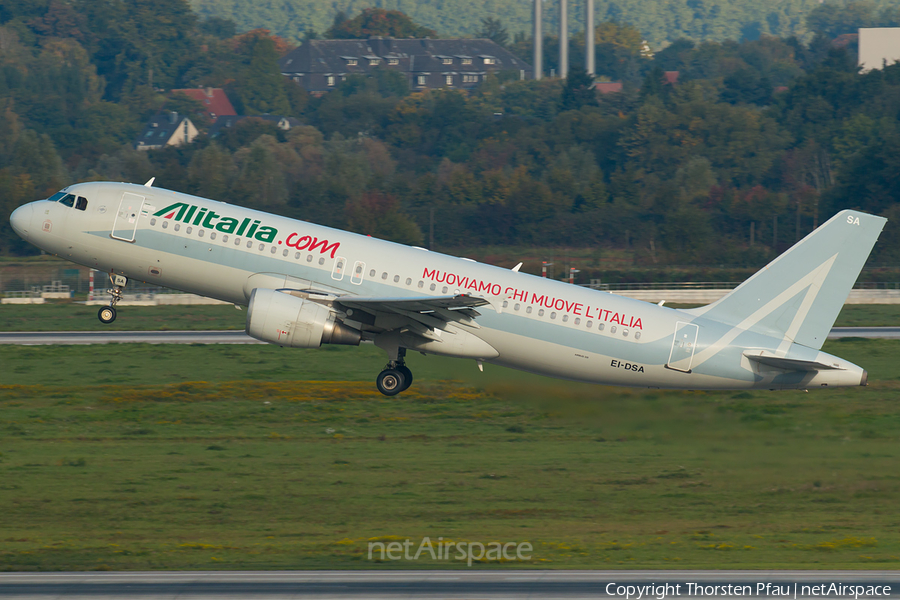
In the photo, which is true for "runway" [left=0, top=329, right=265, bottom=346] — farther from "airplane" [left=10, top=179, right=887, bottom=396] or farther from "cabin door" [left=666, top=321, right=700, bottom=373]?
"cabin door" [left=666, top=321, right=700, bottom=373]

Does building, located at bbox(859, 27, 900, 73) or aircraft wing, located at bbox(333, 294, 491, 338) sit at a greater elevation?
building, located at bbox(859, 27, 900, 73)

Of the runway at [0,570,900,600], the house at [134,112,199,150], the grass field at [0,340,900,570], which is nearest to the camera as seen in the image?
the runway at [0,570,900,600]

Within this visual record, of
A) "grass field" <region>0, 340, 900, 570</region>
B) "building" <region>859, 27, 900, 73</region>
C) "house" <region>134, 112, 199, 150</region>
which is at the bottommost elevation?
"grass field" <region>0, 340, 900, 570</region>

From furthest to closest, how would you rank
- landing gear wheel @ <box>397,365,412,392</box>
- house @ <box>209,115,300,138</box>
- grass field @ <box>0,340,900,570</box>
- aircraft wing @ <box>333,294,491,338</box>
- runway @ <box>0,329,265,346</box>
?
1. house @ <box>209,115,300,138</box>
2. runway @ <box>0,329,265,346</box>
3. landing gear wheel @ <box>397,365,412,392</box>
4. aircraft wing @ <box>333,294,491,338</box>
5. grass field @ <box>0,340,900,570</box>

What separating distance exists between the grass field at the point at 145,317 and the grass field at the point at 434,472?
1909 cm

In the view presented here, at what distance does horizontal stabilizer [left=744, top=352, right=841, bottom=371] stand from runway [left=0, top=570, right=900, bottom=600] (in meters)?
9.35

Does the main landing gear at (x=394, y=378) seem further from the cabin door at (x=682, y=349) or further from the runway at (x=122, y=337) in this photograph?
the runway at (x=122, y=337)

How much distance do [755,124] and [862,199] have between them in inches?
1464

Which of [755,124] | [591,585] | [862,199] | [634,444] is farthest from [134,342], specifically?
[755,124]

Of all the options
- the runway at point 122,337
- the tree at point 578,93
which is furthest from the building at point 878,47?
the runway at point 122,337

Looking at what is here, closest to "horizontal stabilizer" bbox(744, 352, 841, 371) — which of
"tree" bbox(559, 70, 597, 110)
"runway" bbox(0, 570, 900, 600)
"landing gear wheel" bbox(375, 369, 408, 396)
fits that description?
"runway" bbox(0, 570, 900, 600)

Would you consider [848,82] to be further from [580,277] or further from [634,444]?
[634,444]

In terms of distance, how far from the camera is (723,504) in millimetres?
35219

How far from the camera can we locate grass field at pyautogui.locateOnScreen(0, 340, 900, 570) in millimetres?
30562
